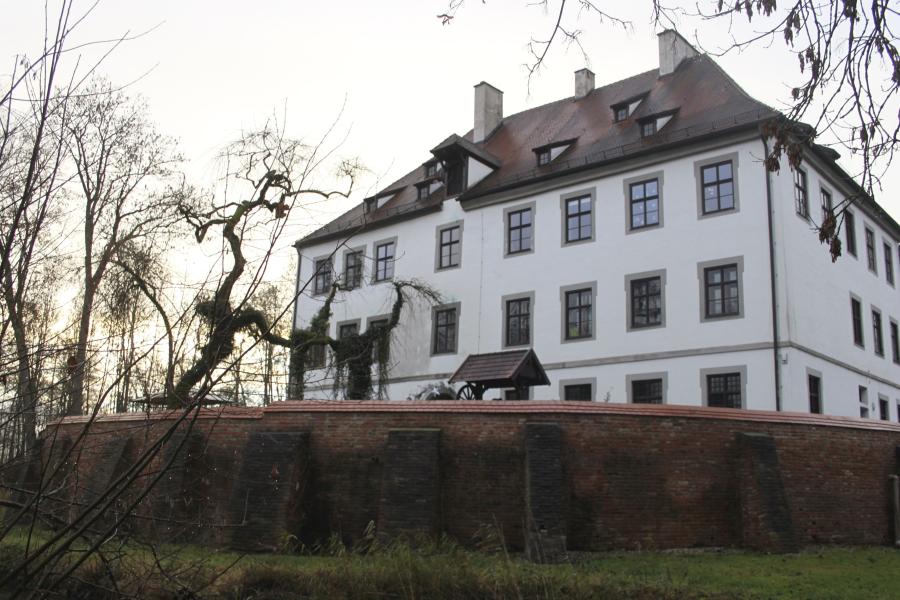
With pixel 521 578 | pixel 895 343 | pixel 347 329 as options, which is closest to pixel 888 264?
pixel 895 343

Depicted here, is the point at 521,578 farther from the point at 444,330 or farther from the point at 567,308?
the point at 444,330

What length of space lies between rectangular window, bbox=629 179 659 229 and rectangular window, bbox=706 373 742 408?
482cm

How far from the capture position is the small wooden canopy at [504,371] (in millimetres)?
19875

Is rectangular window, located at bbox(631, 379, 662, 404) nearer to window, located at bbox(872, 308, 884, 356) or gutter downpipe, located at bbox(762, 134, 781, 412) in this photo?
gutter downpipe, located at bbox(762, 134, 781, 412)

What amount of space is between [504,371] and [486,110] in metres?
17.8

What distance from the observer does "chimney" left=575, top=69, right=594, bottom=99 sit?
3375 cm

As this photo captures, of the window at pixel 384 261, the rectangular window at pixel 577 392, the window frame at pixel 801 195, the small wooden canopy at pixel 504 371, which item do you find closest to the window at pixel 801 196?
the window frame at pixel 801 195

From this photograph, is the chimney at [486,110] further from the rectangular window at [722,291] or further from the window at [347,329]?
the rectangular window at [722,291]

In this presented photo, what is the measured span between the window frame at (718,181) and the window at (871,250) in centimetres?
735

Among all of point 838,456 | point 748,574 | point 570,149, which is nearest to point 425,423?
point 748,574

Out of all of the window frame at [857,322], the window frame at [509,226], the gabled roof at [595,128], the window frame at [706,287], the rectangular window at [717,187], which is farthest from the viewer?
the window frame at [509,226]

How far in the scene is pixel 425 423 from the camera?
16500mm

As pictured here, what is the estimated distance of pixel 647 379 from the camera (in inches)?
955

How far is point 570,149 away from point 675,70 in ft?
15.5
